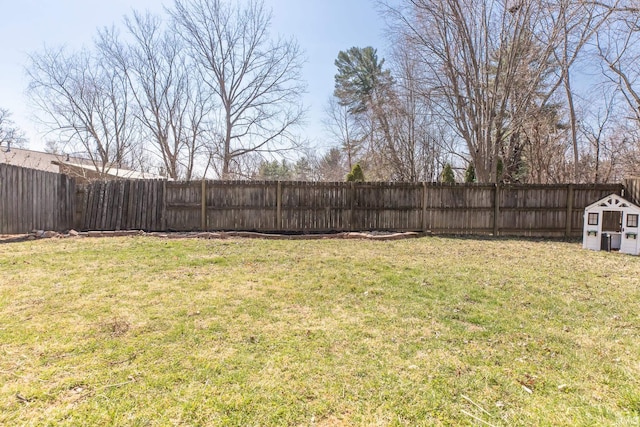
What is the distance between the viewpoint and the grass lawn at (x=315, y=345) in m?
1.64

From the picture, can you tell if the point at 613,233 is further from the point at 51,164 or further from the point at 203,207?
the point at 51,164

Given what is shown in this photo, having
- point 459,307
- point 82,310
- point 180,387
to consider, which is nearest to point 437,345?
point 459,307

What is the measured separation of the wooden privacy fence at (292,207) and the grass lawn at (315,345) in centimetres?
417

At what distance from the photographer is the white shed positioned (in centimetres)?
634

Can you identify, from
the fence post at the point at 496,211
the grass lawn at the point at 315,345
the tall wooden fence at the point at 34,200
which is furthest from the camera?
the fence post at the point at 496,211

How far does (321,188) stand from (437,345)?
22.4ft

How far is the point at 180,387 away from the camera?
1.80 m

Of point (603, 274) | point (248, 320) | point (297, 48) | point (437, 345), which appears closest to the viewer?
point (437, 345)

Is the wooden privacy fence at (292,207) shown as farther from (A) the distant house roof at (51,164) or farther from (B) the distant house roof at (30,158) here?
(B) the distant house roof at (30,158)

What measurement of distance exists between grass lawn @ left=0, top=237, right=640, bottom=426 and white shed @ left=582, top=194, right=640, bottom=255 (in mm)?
2469

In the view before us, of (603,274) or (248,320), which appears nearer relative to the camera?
(248,320)

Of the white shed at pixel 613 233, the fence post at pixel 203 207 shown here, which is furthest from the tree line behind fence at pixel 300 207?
the white shed at pixel 613 233

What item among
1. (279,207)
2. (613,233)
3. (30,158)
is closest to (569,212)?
(613,233)

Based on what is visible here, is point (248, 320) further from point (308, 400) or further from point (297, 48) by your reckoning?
point (297, 48)
